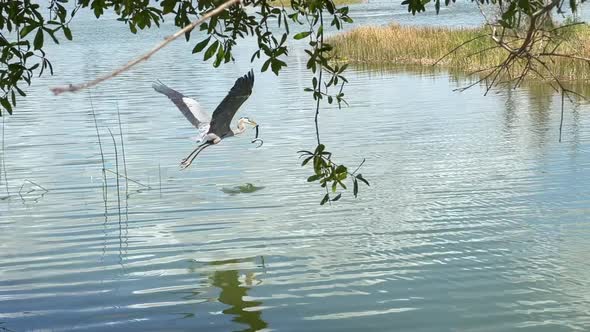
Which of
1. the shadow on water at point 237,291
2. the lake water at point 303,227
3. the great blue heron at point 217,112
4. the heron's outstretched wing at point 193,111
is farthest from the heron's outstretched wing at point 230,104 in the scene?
the shadow on water at point 237,291

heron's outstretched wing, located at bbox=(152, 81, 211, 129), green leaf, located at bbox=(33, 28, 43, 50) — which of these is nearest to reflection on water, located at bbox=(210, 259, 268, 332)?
heron's outstretched wing, located at bbox=(152, 81, 211, 129)

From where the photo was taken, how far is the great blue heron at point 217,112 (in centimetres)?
758

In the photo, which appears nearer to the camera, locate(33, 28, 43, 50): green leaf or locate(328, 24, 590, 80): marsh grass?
locate(33, 28, 43, 50): green leaf

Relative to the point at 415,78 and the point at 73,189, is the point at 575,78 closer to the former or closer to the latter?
the point at 415,78

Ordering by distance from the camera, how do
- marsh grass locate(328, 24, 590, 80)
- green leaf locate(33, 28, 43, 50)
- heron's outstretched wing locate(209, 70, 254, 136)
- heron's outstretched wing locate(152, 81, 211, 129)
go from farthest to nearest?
marsh grass locate(328, 24, 590, 80), heron's outstretched wing locate(152, 81, 211, 129), heron's outstretched wing locate(209, 70, 254, 136), green leaf locate(33, 28, 43, 50)

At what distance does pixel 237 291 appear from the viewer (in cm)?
712

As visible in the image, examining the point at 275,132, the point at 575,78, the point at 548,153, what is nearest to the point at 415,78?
the point at 575,78

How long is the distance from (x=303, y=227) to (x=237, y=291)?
179 cm

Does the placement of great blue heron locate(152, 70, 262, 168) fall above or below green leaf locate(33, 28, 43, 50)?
below

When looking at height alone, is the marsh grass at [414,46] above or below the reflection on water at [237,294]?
above

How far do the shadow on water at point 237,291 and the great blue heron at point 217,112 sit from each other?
1076 millimetres

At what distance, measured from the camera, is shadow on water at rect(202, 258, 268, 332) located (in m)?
6.44

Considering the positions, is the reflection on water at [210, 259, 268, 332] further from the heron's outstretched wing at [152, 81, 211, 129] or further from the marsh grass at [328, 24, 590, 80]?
the marsh grass at [328, 24, 590, 80]

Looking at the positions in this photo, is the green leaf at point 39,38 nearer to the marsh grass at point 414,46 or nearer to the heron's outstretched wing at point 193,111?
the heron's outstretched wing at point 193,111
